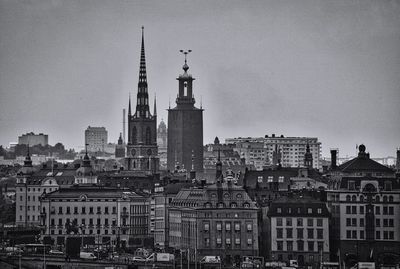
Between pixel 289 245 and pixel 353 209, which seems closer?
pixel 353 209

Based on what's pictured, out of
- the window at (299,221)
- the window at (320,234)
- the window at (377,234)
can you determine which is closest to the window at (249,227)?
the window at (299,221)

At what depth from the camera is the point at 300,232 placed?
120 metres

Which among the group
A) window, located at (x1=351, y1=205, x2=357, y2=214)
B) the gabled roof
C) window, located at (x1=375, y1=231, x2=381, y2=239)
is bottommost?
window, located at (x1=375, y1=231, x2=381, y2=239)

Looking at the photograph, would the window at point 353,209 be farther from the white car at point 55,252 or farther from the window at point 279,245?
the white car at point 55,252

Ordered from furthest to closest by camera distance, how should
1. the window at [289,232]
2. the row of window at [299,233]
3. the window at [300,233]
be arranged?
the window at [289,232] → the window at [300,233] → the row of window at [299,233]

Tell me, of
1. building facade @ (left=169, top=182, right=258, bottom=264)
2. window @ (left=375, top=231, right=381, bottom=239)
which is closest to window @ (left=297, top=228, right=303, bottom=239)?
building facade @ (left=169, top=182, right=258, bottom=264)

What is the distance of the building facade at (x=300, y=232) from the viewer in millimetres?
119625

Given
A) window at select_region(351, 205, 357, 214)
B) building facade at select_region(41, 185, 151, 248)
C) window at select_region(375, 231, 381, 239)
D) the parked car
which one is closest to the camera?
the parked car

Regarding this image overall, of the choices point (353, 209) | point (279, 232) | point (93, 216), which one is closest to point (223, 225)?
point (279, 232)

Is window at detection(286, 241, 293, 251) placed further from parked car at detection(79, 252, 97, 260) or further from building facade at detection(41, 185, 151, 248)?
building facade at detection(41, 185, 151, 248)

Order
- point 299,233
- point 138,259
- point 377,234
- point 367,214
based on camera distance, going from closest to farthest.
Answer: point 138,259 < point 377,234 < point 367,214 < point 299,233

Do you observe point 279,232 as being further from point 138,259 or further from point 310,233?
point 138,259

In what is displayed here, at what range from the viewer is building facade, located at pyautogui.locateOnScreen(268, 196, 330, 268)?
120 meters

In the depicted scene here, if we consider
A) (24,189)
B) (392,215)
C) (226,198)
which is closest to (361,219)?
(392,215)
